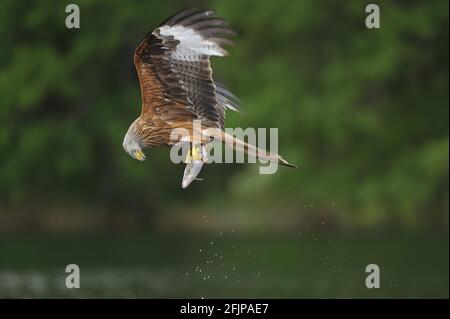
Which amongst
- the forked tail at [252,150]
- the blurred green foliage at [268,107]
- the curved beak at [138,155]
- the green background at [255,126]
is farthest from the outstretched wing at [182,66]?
the blurred green foliage at [268,107]

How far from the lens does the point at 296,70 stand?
2956cm

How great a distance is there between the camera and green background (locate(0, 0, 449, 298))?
1083 inches

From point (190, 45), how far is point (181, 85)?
41 cm

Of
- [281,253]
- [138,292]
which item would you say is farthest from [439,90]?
[138,292]

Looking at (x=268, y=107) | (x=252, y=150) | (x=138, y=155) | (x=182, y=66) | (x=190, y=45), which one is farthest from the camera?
(x=268, y=107)

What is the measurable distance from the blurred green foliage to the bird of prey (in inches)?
583

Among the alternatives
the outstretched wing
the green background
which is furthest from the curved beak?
the green background

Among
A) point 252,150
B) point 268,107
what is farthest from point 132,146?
point 268,107

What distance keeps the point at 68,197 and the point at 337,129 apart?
6.99m

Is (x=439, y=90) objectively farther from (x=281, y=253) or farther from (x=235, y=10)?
(x=281, y=253)

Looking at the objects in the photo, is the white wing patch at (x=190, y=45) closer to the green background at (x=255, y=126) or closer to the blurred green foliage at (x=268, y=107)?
the green background at (x=255, y=126)

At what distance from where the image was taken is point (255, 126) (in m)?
28.6

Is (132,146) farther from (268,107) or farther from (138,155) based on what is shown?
(268,107)

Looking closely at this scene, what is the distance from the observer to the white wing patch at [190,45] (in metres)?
11.7
